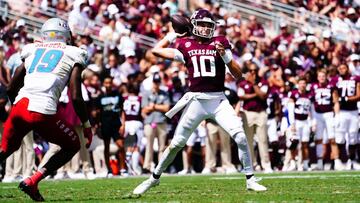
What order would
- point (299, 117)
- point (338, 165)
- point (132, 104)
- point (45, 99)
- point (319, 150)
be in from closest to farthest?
point (45, 99) < point (132, 104) < point (338, 165) < point (299, 117) < point (319, 150)

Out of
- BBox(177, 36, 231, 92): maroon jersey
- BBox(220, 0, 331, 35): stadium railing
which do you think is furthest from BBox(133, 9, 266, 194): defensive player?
BBox(220, 0, 331, 35): stadium railing

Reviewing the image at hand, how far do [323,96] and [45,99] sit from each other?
30.6 ft

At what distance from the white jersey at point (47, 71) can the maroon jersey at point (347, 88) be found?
8.97m

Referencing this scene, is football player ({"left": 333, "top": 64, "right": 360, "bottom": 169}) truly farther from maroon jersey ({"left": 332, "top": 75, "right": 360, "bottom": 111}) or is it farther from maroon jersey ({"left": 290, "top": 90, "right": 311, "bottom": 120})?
maroon jersey ({"left": 290, "top": 90, "right": 311, "bottom": 120})

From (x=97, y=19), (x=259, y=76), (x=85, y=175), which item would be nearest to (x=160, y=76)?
(x=259, y=76)

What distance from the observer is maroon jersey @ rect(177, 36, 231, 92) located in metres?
10.5

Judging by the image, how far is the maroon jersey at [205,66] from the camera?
10516 millimetres

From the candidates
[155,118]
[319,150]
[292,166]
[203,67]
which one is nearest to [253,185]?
[203,67]

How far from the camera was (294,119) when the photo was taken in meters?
18.2

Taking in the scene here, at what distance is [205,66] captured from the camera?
416 inches

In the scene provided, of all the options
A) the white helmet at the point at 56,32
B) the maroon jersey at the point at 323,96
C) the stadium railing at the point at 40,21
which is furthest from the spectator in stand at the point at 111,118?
the white helmet at the point at 56,32

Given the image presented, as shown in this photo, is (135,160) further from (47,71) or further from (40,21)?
(47,71)

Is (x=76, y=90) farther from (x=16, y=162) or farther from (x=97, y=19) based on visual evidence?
(x=97, y=19)

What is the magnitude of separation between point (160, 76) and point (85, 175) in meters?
3.03
